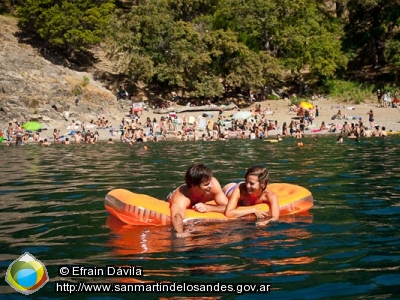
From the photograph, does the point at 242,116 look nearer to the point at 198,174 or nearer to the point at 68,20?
the point at 68,20

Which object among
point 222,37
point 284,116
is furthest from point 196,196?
point 222,37

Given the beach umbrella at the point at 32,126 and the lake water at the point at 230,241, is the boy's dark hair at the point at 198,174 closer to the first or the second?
the lake water at the point at 230,241

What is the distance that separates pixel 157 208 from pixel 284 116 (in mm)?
32028

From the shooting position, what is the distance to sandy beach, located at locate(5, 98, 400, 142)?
35.2m

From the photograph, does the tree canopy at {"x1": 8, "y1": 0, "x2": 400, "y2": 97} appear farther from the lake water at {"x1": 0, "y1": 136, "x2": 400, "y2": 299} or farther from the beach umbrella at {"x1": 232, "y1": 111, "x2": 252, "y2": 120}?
the lake water at {"x1": 0, "y1": 136, "x2": 400, "y2": 299}

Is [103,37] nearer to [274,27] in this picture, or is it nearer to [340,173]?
[274,27]

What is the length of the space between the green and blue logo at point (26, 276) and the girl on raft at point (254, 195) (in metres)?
3.18

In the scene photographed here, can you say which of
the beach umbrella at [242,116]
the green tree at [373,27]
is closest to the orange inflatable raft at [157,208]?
the beach umbrella at [242,116]

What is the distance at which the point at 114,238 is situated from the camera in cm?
759

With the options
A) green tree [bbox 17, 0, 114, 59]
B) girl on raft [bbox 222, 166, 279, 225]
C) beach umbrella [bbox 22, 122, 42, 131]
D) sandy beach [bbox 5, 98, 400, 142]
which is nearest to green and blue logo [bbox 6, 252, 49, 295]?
girl on raft [bbox 222, 166, 279, 225]

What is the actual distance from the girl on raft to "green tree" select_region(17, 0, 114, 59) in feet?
134

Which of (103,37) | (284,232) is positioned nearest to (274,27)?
(103,37)

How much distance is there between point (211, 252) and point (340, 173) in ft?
26.7

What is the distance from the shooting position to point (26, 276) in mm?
5695
